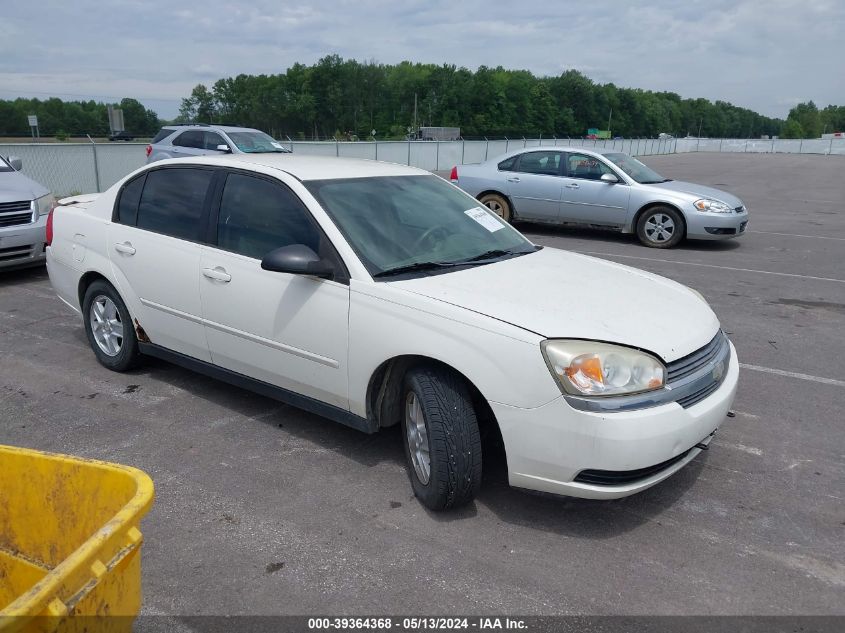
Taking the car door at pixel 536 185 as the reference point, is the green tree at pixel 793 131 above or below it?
above

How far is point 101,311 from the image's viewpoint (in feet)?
16.7

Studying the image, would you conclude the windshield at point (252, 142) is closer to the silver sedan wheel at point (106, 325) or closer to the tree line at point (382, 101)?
the silver sedan wheel at point (106, 325)

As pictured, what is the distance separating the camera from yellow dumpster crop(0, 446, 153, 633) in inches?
66.9

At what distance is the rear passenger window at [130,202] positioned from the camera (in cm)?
485

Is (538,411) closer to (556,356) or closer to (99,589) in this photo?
→ (556,356)

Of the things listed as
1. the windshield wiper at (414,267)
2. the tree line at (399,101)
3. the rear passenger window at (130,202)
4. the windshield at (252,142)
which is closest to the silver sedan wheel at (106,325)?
the rear passenger window at (130,202)

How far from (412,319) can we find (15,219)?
6.74 m

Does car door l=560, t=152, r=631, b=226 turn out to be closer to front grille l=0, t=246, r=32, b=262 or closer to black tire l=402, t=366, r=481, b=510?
front grille l=0, t=246, r=32, b=262

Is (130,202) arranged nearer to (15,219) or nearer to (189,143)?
(15,219)

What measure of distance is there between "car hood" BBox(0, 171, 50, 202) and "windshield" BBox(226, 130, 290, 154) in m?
7.52

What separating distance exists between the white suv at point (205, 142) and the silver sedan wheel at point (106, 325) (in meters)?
11.4

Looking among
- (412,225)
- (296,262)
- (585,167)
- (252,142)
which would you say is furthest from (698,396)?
(252,142)

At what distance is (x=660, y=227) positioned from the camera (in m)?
11.0

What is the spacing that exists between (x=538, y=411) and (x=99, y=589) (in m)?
1.77
